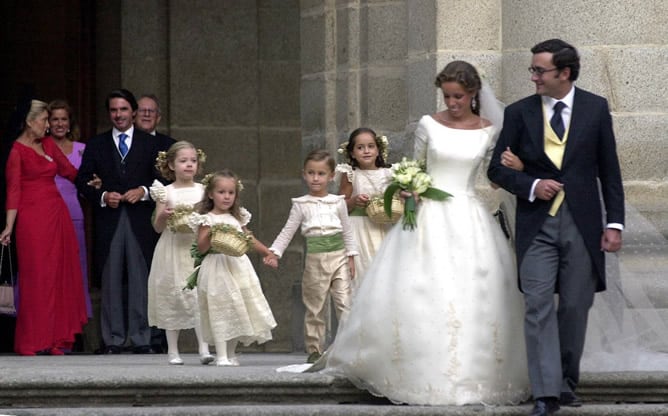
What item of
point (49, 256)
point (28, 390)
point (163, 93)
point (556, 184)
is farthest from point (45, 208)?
point (556, 184)

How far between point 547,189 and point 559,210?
0.43 feet

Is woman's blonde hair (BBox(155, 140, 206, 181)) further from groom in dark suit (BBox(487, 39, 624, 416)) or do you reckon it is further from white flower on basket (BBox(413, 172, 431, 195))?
groom in dark suit (BBox(487, 39, 624, 416))

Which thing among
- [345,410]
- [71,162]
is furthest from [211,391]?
[71,162]

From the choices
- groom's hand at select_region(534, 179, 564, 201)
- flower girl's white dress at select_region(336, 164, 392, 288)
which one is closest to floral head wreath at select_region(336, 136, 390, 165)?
flower girl's white dress at select_region(336, 164, 392, 288)

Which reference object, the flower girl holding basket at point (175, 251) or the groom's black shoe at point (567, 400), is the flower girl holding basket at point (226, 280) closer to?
the flower girl holding basket at point (175, 251)

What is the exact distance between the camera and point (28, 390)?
10055 mm

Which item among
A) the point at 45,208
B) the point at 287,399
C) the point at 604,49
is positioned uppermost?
the point at 604,49

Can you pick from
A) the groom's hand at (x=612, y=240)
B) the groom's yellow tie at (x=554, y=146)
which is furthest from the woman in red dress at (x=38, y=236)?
the groom's hand at (x=612, y=240)

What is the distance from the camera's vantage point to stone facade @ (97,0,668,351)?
39.2 ft

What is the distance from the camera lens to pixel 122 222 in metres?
13.6

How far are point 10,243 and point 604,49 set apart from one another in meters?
4.62

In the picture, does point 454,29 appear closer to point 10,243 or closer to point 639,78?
point 639,78

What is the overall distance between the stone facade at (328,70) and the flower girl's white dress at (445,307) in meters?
2.05

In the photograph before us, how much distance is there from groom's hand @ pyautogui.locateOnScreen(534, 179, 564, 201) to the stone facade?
7.67ft
